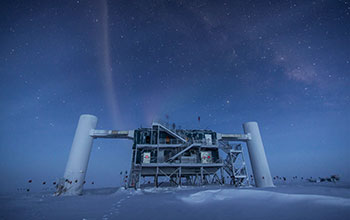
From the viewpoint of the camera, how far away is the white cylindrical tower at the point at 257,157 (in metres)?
26.4

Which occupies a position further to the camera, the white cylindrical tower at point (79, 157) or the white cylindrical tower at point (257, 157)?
the white cylindrical tower at point (257, 157)

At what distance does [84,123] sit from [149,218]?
1035 inches

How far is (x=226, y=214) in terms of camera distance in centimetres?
469

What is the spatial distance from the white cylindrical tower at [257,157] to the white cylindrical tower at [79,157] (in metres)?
28.8

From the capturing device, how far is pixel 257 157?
27891 mm

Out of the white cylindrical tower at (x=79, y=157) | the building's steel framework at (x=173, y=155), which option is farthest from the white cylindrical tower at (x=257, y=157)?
the white cylindrical tower at (x=79, y=157)

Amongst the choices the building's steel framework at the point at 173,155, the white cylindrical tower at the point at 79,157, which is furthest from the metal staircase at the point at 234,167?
the white cylindrical tower at the point at 79,157

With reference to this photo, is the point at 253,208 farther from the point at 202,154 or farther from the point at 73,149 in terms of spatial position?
the point at 73,149

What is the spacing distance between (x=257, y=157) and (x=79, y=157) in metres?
30.3

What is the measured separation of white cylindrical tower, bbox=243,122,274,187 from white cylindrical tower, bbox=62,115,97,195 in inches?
1133

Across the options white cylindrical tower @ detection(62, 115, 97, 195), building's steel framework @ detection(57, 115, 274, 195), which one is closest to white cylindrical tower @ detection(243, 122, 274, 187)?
building's steel framework @ detection(57, 115, 274, 195)

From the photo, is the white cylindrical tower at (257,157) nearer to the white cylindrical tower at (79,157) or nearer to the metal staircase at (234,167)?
the metal staircase at (234,167)

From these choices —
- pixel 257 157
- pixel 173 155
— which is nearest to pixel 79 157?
pixel 173 155

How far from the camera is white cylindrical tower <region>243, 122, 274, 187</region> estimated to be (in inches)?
1039
